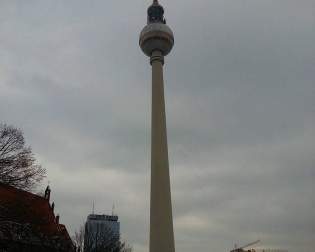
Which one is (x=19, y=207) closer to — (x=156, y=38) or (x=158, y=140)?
(x=158, y=140)

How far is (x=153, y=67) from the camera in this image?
6194 centimetres

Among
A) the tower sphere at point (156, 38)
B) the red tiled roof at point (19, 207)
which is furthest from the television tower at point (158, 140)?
the red tiled roof at point (19, 207)

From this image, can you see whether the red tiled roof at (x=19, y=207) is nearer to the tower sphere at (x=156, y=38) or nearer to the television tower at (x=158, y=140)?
the television tower at (x=158, y=140)

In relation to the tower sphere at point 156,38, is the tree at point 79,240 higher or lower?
lower

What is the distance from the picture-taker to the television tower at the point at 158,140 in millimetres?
48875

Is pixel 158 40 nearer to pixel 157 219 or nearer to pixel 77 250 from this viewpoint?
pixel 157 219

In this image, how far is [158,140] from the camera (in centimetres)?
5450

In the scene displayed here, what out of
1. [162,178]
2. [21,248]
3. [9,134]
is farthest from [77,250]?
[9,134]

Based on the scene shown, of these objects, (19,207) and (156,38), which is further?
(156,38)

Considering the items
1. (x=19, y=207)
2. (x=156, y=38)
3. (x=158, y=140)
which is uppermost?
(x=156, y=38)

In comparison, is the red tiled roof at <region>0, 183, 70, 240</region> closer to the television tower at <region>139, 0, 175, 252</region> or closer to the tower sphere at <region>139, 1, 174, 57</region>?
the television tower at <region>139, 0, 175, 252</region>

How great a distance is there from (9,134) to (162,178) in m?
23.4

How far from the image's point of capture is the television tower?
48.9 meters

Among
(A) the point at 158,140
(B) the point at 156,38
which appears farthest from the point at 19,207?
(B) the point at 156,38
